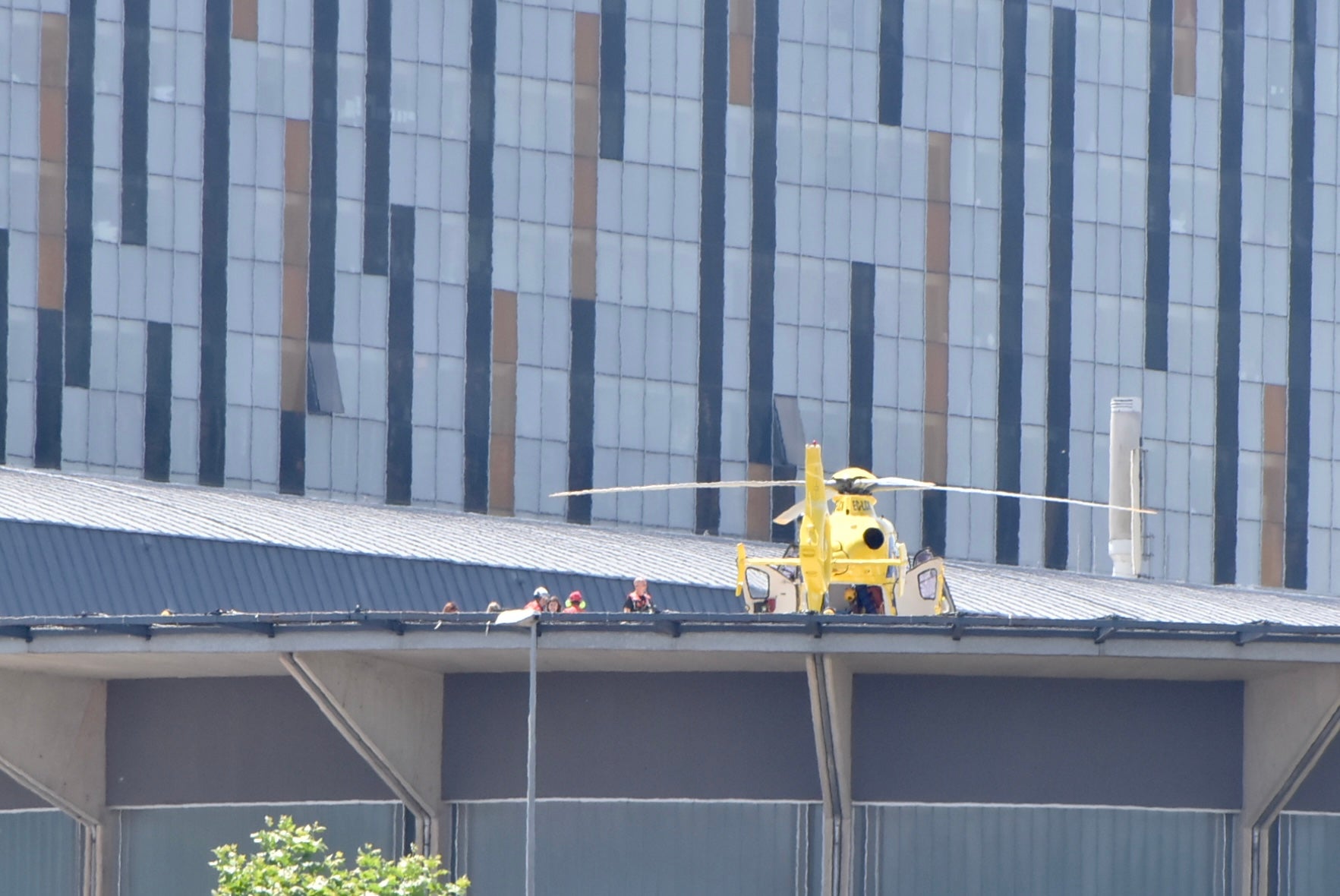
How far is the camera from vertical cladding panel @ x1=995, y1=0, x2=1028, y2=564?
94.9 metres

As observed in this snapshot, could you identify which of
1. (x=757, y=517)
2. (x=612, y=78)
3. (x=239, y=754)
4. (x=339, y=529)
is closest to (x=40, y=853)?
(x=239, y=754)

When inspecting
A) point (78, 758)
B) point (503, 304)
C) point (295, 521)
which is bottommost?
point (78, 758)

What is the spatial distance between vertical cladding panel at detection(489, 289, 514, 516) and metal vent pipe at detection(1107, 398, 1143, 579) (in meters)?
21.1

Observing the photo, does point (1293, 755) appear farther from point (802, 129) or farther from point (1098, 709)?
point (802, 129)

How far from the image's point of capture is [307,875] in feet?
105

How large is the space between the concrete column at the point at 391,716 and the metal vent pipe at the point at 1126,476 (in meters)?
29.5

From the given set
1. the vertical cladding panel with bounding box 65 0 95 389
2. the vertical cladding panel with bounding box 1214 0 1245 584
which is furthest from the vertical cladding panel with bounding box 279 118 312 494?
the vertical cladding panel with bounding box 1214 0 1245 584

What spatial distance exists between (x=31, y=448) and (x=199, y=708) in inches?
1724

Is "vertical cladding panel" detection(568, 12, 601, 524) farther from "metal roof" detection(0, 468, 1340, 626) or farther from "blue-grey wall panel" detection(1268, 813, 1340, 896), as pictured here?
"blue-grey wall panel" detection(1268, 813, 1340, 896)

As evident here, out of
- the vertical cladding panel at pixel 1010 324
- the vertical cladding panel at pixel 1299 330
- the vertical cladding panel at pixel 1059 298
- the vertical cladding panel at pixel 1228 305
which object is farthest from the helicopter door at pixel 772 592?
the vertical cladding panel at pixel 1299 330

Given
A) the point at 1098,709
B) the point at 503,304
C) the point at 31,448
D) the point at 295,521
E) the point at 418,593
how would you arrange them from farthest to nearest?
the point at 503,304 < the point at 31,448 < the point at 295,521 < the point at 418,593 < the point at 1098,709

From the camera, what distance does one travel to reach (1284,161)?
100 meters

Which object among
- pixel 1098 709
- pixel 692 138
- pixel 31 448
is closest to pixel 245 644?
pixel 1098 709

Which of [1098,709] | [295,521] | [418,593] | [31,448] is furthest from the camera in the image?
[31,448]
